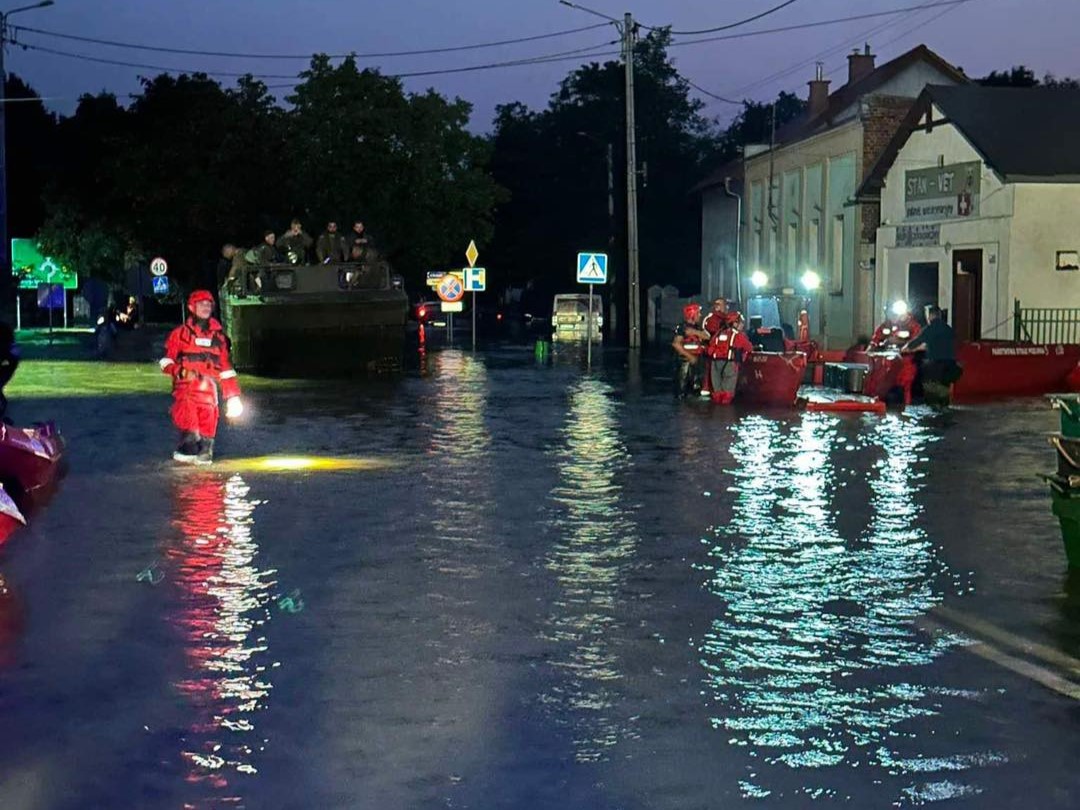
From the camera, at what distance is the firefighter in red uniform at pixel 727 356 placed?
2538 centimetres

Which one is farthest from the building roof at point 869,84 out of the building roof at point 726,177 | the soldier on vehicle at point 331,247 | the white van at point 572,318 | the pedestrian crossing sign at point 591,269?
the soldier on vehicle at point 331,247

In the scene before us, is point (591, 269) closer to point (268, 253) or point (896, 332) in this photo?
point (268, 253)

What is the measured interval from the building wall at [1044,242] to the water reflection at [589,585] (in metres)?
21.2

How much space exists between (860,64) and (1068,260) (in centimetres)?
3203

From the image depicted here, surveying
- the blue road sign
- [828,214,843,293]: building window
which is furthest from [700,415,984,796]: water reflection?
[828,214,843,293]: building window

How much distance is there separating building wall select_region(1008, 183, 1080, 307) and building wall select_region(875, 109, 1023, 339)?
0.21 metres

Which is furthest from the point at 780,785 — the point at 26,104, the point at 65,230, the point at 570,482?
the point at 26,104

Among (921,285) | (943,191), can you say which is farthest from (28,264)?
(943,191)

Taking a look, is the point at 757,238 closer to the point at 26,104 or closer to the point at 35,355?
A: the point at 35,355

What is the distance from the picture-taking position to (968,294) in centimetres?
4103

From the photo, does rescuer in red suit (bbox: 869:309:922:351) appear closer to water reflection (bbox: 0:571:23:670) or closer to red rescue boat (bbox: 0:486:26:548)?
red rescue boat (bbox: 0:486:26:548)

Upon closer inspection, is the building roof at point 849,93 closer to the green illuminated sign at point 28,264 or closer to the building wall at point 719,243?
the building wall at point 719,243

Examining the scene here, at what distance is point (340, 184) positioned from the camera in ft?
212

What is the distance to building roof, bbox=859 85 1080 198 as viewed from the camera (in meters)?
37.8
